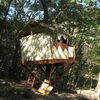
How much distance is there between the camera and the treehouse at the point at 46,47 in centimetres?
1090

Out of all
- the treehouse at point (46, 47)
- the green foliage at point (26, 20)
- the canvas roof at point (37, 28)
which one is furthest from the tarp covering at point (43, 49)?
the green foliage at point (26, 20)

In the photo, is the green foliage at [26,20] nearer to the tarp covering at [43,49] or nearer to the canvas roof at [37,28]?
the canvas roof at [37,28]

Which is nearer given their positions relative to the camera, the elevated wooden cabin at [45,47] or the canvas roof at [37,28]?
the elevated wooden cabin at [45,47]

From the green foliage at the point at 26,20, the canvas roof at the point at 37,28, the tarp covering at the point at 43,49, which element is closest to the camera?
the tarp covering at the point at 43,49

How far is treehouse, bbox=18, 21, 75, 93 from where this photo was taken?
35.8 ft

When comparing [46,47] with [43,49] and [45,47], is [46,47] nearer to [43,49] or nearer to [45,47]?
[45,47]

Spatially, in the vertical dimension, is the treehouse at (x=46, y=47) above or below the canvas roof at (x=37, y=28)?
below

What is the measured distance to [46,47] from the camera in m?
10.9

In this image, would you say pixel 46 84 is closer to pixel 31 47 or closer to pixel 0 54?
pixel 31 47

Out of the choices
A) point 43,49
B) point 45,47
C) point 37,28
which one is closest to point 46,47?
point 45,47

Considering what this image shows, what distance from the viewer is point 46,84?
37.6 ft

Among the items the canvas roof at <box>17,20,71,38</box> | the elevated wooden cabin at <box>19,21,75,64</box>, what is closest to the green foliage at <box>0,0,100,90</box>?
the canvas roof at <box>17,20,71,38</box>

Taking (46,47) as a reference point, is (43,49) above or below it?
below

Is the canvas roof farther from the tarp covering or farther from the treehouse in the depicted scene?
A: the tarp covering
